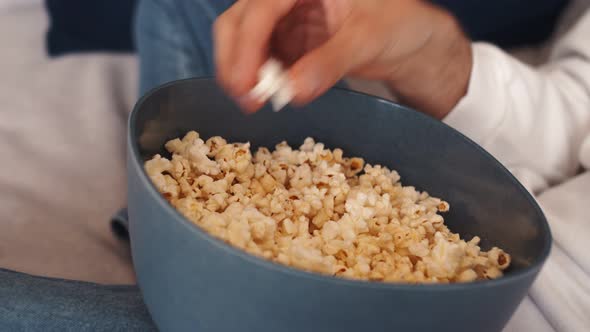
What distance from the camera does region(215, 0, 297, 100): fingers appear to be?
19.7 inches

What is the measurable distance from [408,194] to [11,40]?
96cm

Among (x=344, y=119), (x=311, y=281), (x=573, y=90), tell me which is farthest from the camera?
(x=573, y=90)

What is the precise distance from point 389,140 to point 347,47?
0.13 meters

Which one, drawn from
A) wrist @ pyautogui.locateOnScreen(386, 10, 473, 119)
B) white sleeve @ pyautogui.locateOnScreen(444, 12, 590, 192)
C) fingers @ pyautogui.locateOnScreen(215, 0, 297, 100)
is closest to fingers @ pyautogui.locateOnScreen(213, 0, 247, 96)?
fingers @ pyautogui.locateOnScreen(215, 0, 297, 100)

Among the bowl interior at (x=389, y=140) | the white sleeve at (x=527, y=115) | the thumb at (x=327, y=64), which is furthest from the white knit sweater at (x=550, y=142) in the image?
the thumb at (x=327, y=64)

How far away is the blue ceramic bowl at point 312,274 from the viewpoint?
0.39m

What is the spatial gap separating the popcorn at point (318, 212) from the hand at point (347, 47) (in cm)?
8

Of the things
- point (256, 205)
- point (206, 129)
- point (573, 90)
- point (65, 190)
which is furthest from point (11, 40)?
point (573, 90)

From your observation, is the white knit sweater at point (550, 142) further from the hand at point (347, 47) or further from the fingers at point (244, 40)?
the fingers at point (244, 40)

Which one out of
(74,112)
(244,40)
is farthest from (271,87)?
(74,112)

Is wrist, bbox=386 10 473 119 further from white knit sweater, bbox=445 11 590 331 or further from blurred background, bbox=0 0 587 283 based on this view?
blurred background, bbox=0 0 587 283

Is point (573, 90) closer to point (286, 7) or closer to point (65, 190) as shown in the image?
point (286, 7)

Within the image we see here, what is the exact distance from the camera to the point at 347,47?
53cm

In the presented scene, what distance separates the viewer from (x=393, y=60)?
642 millimetres
